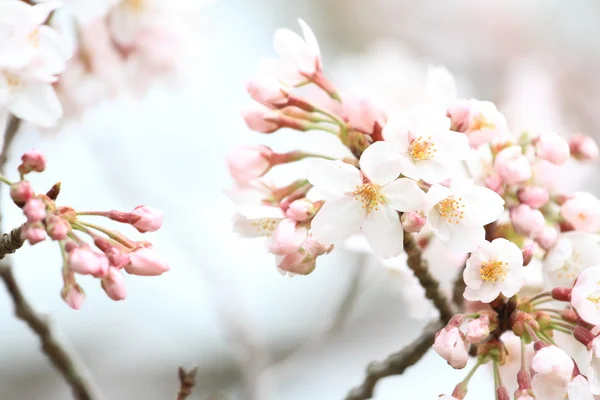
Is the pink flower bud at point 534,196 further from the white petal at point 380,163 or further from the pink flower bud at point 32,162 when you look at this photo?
the pink flower bud at point 32,162

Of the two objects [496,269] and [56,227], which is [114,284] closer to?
[56,227]

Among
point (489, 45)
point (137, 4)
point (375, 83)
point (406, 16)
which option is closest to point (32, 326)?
point (137, 4)

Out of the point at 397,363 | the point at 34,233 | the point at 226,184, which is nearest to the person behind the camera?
the point at 34,233

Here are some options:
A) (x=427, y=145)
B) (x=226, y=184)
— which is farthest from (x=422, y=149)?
(x=226, y=184)

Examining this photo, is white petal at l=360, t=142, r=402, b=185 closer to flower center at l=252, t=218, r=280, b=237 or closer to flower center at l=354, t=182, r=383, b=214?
flower center at l=354, t=182, r=383, b=214

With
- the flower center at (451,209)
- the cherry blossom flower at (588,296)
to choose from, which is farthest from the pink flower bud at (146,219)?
the cherry blossom flower at (588,296)

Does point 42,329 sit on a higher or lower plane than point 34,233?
lower

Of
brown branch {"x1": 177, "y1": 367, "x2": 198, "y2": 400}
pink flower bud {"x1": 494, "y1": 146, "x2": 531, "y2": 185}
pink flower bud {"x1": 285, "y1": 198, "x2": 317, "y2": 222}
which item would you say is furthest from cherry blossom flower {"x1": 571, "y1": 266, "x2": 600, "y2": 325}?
brown branch {"x1": 177, "y1": 367, "x2": 198, "y2": 400}
